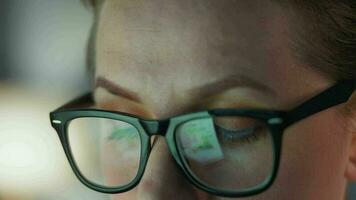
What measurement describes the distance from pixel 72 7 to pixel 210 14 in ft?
1.88

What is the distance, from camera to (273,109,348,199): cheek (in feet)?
3.09

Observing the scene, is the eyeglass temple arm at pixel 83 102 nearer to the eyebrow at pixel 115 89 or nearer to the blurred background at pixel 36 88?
the eyebrow at pixel 115 89

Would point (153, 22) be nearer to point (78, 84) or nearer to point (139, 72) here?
point (139, 72)

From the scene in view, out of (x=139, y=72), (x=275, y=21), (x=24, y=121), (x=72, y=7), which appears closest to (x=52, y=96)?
(x=24, y=121)

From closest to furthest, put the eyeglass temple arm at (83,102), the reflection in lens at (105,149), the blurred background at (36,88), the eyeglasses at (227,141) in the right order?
the eyeglasses at (227,141) → the reflection in lens at (105,149) → the eyeglass temple arm at (83,102) → the blurred background at (36,88)

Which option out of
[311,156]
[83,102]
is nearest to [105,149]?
[83,102]

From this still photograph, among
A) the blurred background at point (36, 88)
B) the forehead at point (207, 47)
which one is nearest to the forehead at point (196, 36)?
the forehead at point (207, 47)

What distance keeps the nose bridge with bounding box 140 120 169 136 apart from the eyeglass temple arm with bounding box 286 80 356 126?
19 cm

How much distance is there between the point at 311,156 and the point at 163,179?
0.23 metres

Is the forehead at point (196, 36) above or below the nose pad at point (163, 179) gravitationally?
above

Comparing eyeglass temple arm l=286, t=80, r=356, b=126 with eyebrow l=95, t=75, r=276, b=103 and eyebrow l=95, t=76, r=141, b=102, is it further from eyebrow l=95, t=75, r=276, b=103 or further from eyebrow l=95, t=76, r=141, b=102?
eyebrow l=95, t=76, r=141, b=102

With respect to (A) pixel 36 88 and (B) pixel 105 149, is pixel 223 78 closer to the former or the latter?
(B) pixel 105 149

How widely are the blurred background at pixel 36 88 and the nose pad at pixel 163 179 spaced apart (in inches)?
19.6

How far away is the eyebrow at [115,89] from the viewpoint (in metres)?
1.00
